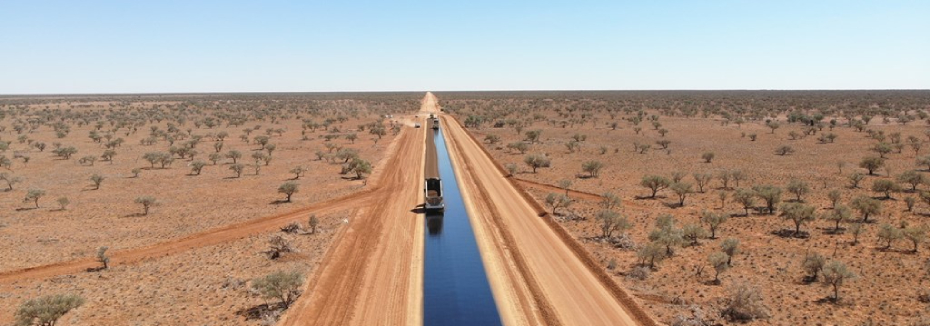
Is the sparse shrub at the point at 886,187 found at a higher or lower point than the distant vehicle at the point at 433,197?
higher

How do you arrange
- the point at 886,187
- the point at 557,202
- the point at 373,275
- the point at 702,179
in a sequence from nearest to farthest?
the point at 373,275 < the point at 886,187 < the point at 557,202 < the point at 702,179

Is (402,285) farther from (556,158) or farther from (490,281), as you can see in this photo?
(556,158)

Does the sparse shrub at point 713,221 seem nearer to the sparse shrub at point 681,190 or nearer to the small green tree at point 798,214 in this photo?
the small green tree at point 798,214

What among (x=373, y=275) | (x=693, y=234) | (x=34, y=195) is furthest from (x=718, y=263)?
(x=34, y=195)

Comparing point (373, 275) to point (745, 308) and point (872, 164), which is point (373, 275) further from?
point (872, 164)

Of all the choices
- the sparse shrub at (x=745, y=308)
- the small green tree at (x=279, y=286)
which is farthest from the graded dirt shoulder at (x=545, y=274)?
the small green tree at (x=279, y=286)

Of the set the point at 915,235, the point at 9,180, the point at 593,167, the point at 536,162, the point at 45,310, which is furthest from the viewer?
the point at 536,162

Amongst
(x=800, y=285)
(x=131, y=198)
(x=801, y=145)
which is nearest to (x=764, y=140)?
(x=801, y=145)
